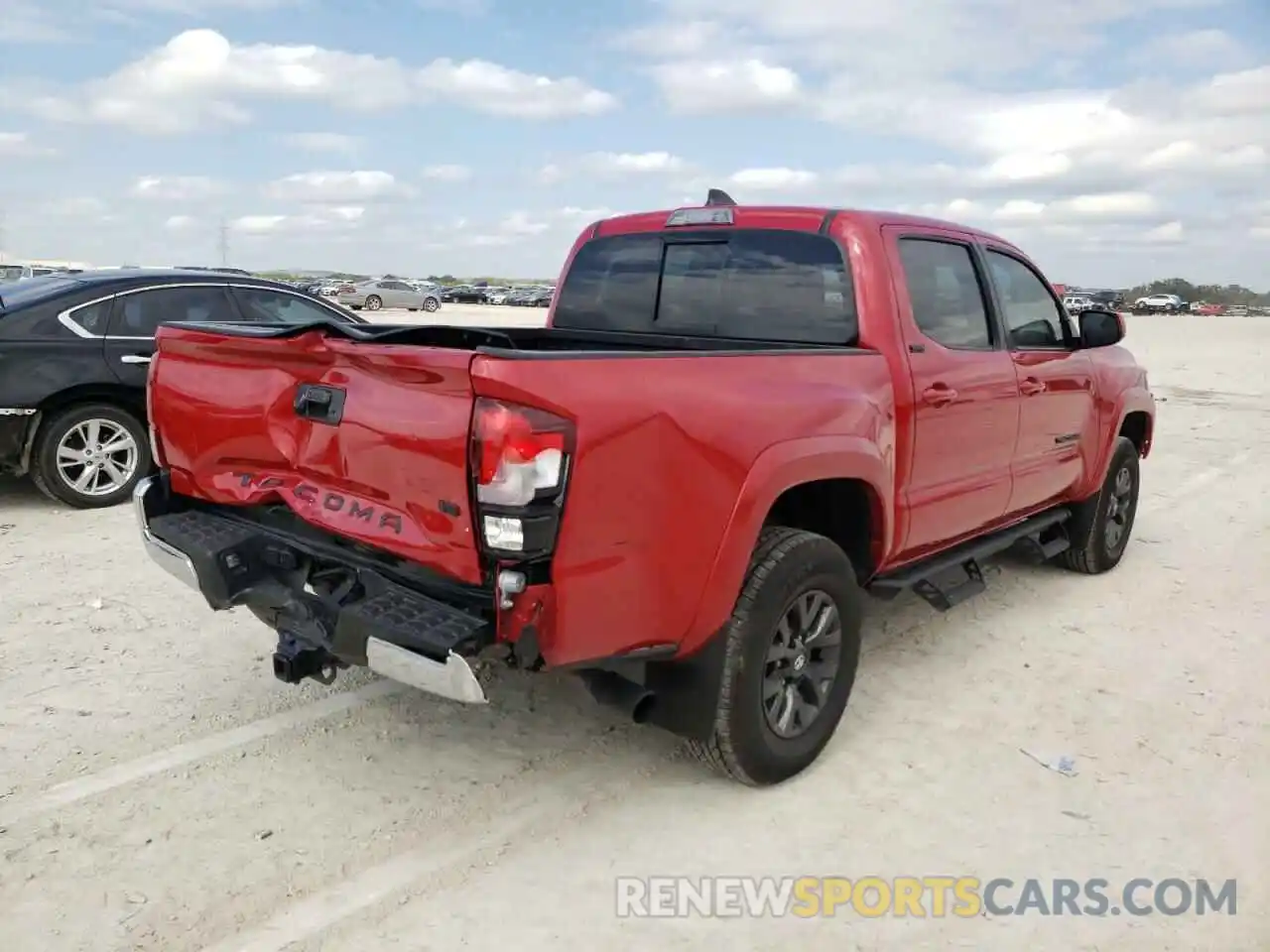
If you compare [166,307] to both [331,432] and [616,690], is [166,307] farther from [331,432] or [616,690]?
[616,690]

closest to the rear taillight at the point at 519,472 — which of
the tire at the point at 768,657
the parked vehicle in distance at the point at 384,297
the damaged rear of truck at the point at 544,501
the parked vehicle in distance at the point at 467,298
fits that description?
the damaged rear of truck at the point at 544,501

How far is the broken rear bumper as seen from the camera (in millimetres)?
2605

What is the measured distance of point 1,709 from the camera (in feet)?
12.6

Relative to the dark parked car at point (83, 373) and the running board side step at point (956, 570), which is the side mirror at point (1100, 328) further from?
the dark parked car at point (83, 373)

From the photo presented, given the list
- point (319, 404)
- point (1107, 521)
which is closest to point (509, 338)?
point (319, 404)

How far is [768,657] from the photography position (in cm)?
331

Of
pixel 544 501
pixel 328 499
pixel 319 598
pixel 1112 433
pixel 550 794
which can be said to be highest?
pixel 544 501

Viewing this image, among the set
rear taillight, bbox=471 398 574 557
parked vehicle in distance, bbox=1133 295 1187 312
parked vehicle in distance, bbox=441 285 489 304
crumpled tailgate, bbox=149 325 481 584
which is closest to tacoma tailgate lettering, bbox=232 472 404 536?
crumpled tailgate, bbox=149 325 481 584

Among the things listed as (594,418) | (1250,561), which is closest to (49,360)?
(594,418)

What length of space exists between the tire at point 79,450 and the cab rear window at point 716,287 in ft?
12.5

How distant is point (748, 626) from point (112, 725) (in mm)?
2433

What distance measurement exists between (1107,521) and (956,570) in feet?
6.97

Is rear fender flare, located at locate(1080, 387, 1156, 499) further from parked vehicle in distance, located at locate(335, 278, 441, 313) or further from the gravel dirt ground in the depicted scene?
parked vehicle in distance, located at locate(335, 278, 441, 313)

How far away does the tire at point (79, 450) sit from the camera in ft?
22.2
